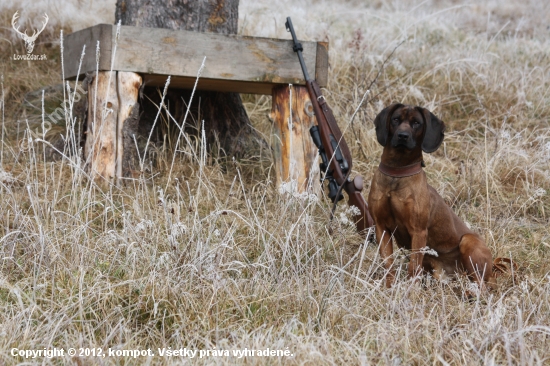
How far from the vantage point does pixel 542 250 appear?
16.5 feet

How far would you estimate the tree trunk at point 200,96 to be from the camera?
562 centimetres

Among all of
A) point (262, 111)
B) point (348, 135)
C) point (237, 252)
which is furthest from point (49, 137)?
point (237, 252)

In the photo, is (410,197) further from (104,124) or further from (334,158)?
(104,124)

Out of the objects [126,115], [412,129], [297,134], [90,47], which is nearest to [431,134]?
[412,129]

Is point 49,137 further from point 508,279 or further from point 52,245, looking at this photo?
point 508,279

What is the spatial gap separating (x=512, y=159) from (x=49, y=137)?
4146 millimetres

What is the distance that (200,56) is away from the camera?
510 cm

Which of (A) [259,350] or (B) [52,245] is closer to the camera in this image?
(A) [259,350]

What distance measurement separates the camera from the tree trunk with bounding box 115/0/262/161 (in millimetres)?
5621

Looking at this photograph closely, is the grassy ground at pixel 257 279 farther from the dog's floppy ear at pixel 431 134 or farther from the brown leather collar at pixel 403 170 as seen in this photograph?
the dog's floppy ear at pixel 431 134

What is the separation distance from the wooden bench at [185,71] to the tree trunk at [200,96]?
0.37 metres

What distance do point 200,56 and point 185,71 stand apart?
0.51 ft

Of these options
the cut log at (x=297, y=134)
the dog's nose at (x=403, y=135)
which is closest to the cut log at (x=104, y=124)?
the cut log at (x=297, y=134)

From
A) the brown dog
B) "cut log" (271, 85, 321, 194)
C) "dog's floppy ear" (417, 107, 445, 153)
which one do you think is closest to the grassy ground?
the brown dog
